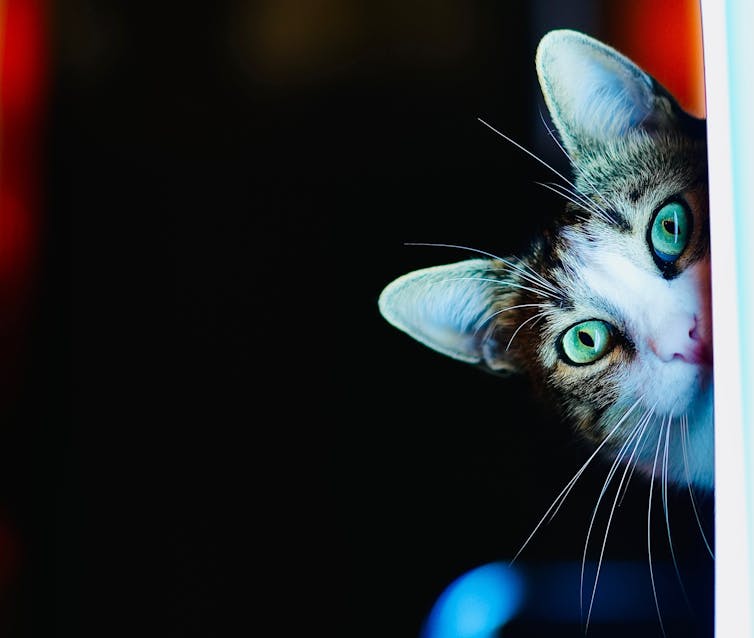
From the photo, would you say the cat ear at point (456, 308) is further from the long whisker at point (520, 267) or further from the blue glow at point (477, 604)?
the blue glow at point (477, 604)

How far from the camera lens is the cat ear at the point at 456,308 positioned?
77 cm

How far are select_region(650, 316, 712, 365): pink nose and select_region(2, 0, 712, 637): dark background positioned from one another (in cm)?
16

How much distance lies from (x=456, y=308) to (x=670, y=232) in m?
0.26

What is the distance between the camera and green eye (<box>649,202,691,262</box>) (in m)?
0.77

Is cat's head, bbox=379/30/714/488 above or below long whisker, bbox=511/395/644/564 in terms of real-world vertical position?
above

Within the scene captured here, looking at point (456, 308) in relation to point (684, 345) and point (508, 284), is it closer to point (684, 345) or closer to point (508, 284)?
point (508, 284)

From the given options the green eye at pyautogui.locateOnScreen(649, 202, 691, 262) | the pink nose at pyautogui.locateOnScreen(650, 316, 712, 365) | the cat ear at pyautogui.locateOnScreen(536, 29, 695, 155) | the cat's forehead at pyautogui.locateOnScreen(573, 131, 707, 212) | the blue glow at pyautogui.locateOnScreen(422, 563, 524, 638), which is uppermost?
the cat ear at pyautogui.locateOnScreen(536, 29, 695, 155)

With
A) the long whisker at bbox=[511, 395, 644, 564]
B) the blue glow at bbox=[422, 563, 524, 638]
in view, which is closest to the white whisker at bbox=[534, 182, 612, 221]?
the long whisker at bbox=[511, 395, 644, 564]

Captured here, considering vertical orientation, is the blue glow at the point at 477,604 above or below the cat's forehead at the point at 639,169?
below

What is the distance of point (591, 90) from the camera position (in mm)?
786

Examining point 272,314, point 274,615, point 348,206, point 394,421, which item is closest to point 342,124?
point 348,206

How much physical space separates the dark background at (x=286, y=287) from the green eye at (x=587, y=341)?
0.08 meters

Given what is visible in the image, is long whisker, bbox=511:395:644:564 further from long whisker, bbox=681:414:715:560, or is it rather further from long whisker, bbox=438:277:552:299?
long whisker, bbox=438:277:552:299

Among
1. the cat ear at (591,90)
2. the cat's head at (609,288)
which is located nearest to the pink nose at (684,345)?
the cat's head at (609,288)
